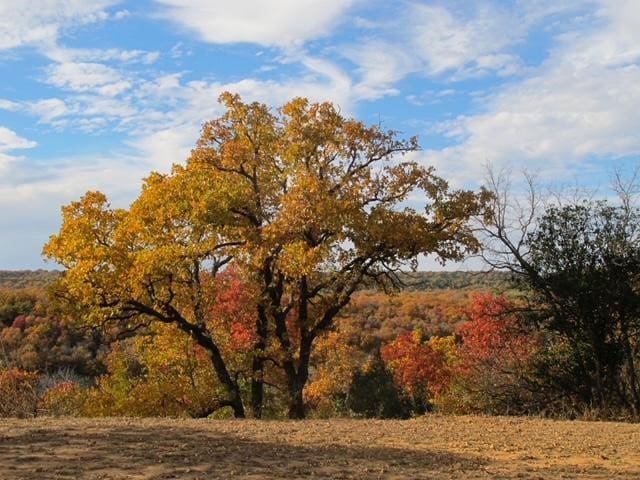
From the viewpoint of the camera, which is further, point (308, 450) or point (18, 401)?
point (18, 401)

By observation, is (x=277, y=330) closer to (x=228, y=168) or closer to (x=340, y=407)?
(x=228, y=168)

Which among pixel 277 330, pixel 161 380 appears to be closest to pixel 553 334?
pixel 277 330

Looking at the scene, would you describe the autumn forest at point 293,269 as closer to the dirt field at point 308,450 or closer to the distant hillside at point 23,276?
the dirt field at point 308,450

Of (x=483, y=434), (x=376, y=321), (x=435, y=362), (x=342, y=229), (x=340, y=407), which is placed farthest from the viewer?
(x=376, y=321)

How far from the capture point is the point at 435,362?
38969mm

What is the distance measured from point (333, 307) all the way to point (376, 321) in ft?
132

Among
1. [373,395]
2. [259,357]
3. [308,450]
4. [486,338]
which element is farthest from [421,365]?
[308,450]

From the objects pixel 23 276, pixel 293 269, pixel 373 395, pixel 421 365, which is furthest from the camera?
pixel 23 276

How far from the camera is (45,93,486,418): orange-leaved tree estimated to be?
50.9 feet

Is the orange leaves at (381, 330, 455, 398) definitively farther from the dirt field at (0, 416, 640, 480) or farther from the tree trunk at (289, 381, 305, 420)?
the dirt field at (0, 416, 640, 480)

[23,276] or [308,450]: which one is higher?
[23,276]

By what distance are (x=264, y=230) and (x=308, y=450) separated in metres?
7.05

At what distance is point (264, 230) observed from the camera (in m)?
15.7

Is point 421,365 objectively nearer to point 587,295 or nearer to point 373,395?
point 373,395
